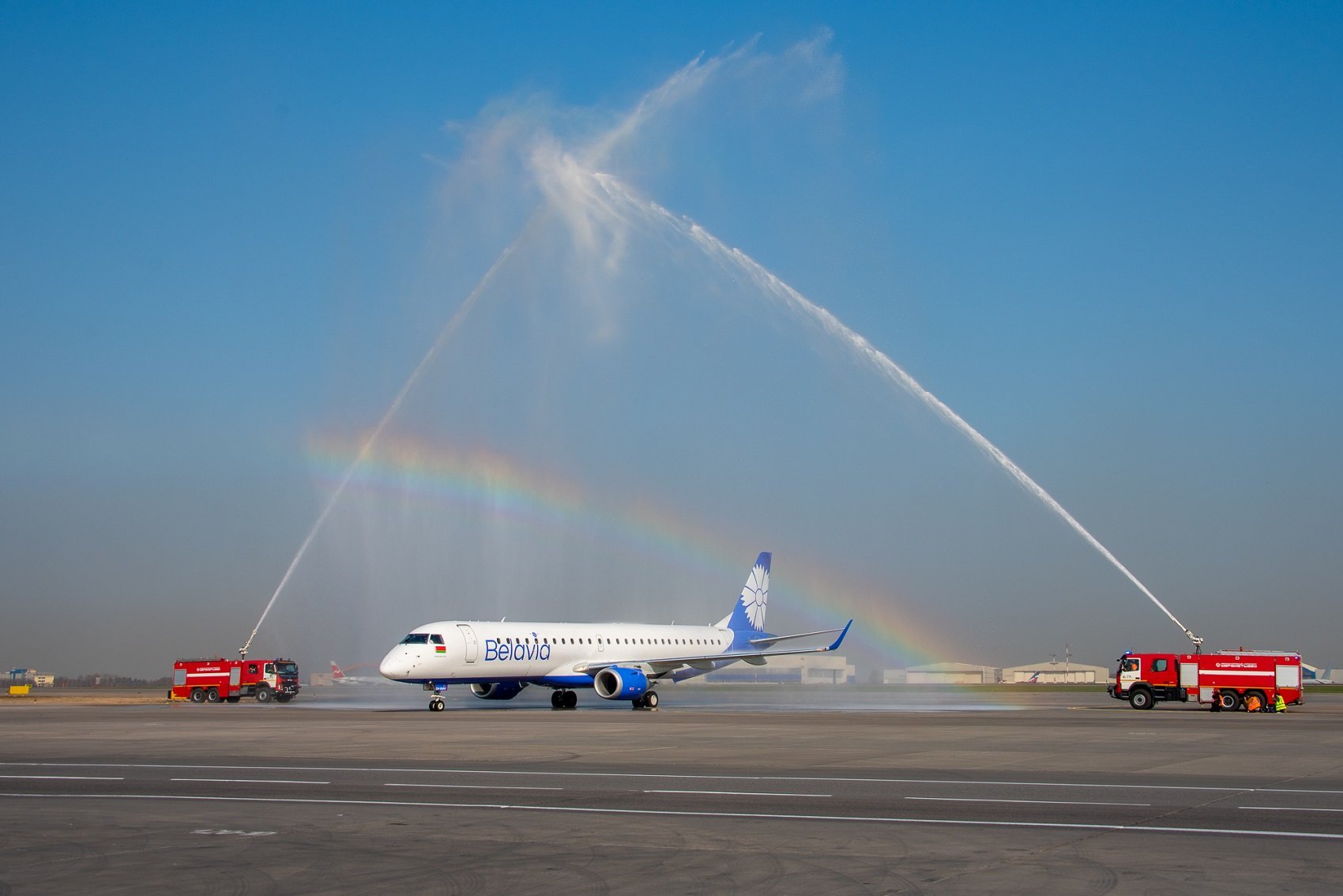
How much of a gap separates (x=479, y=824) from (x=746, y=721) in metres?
25.4

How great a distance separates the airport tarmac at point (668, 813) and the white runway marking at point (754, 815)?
0.08 m

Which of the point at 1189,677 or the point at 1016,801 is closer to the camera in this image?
the point at 1016,801

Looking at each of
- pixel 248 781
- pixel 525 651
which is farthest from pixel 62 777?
pixel 525 651

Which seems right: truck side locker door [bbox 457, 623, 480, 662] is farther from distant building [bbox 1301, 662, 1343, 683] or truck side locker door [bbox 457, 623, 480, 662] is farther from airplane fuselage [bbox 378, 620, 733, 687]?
distant building [bbox 1301, 662, 1343, 683]

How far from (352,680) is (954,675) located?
2990 inches

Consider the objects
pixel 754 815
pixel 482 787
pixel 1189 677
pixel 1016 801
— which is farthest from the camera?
pixel 1189 677

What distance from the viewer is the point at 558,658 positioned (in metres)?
55.4

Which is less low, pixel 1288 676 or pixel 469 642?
pixel 469 642

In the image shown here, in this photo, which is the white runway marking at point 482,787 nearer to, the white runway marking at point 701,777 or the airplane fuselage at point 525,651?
the white runway marking at point 701,777

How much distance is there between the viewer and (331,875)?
11.2m

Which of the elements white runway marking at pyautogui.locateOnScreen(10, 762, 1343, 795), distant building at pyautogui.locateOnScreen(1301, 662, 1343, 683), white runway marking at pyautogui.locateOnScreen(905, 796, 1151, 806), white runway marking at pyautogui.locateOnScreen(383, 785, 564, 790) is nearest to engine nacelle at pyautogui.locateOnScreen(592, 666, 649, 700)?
white runway marking at pyautogui.locateOnScreen(10, 762, 1343, 795)

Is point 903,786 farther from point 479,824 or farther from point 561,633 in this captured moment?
point 561,633

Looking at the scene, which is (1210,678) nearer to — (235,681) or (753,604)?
(753,604)

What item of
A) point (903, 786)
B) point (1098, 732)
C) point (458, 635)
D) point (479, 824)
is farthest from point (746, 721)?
point (479, 824)
